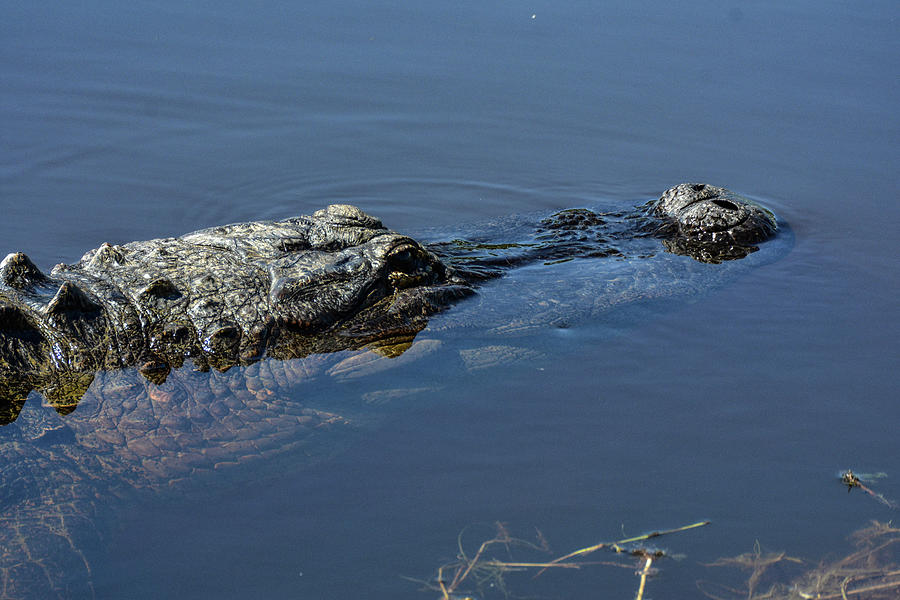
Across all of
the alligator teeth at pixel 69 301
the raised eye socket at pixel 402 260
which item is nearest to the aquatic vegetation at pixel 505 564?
the raised eye socket at pixel 402 260

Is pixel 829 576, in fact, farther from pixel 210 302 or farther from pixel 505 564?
pixel 210 302

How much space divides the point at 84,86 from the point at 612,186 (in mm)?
5941

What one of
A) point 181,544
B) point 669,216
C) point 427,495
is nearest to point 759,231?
point 669,216

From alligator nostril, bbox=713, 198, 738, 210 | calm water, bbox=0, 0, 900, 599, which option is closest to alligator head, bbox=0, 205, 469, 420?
calm water, bbox=0, 0, 900, 599

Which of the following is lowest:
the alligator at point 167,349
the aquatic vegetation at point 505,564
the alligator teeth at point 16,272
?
the aquatic vegetation at point 505,564

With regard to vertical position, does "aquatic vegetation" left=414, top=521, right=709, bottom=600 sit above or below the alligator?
below

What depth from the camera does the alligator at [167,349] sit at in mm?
3871

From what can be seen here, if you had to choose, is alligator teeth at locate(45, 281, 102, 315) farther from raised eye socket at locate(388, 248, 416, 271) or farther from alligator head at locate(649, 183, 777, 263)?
alligator head at locate(649, 183, 777, 263)

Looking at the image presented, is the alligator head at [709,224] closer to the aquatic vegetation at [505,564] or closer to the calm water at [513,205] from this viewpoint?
the calm water at [513,205]

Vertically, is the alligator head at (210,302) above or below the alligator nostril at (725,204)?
below

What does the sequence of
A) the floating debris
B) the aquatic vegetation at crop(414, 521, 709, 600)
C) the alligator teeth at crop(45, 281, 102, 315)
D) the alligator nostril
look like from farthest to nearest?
1. the alligator nostril
2. the floating debris
3. the alligator teeth at crop(45, 281, 102, 315)
4. the aquatic vegetation at crop(414, 521, 709, 600)

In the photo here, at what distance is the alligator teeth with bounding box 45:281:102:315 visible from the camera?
404 centimetres

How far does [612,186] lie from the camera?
27.0 feet

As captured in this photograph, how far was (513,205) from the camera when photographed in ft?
26.0
